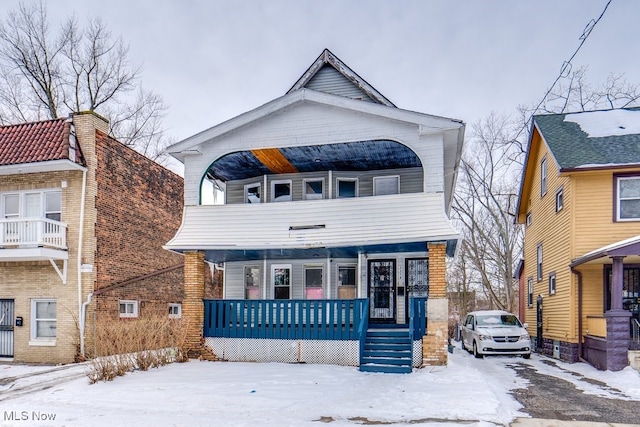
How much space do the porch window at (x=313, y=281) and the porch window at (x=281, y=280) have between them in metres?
0.58

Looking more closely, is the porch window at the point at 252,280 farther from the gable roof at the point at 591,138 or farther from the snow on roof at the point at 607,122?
the snow on roof at the point at 607,122

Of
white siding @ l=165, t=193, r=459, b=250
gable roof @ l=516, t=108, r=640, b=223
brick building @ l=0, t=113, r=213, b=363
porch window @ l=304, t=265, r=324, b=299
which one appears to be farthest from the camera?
porch window @ l=304, t=265, r=324, b=299

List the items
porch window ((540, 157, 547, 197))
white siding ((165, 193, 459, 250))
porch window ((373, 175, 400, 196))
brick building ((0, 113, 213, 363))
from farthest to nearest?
porch window ((540, 157, 547, 197)) < porch window ((373, 175, 400, 196)) < brick building ((0, 113, 213, 363)) < white siding ((165, 193, 459, 250))

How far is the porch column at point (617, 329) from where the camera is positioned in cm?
1238

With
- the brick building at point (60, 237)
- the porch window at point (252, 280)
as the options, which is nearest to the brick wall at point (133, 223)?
the brick building at point (60, 237)

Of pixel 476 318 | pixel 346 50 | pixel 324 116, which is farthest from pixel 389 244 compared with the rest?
pixel 346 50

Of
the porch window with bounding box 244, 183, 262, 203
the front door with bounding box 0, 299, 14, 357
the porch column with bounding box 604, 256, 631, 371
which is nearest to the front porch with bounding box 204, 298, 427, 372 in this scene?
the porch window with bounding box 244, 183, 262, 203

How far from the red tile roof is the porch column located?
15.3 metres

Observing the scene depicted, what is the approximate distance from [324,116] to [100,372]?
27.3 feet

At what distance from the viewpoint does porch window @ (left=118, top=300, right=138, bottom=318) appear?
55.6 feet

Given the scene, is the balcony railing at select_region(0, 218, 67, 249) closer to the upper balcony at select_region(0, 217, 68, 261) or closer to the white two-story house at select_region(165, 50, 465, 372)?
the upper balcony at select_region(0, 217, 68, 261)

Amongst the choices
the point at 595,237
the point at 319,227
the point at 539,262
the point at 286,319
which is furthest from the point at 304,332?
the point at 539,262

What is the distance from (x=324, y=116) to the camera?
13914mm

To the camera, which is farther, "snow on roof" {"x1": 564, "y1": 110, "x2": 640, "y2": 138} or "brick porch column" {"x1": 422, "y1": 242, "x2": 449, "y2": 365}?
"snow on roof" {"x1": 564, "y1": 110, "x2": 640, "y2": 138}
